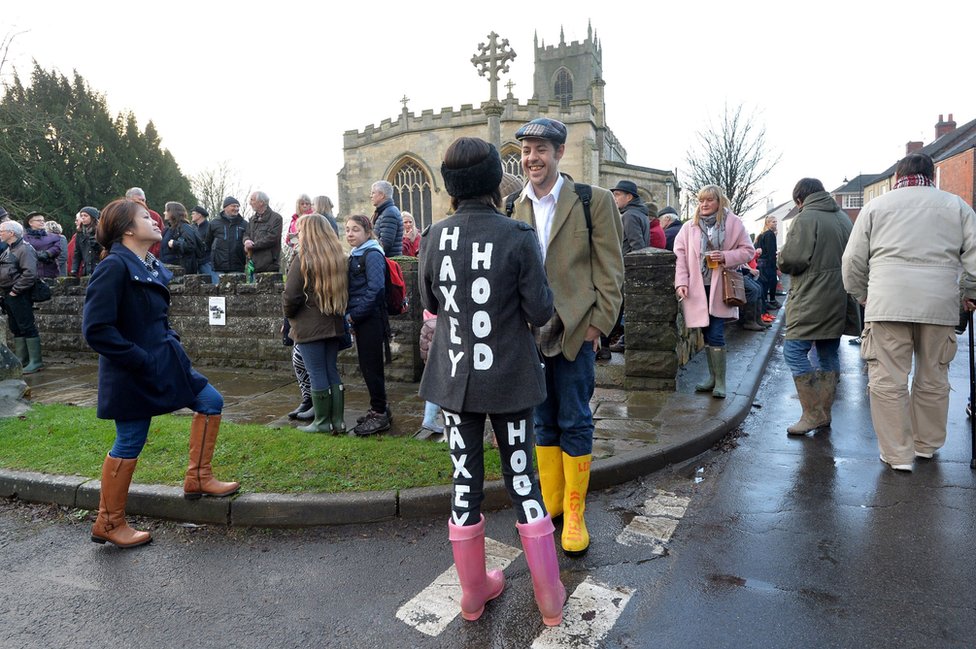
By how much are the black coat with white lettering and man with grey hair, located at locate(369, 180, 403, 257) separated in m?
4.38

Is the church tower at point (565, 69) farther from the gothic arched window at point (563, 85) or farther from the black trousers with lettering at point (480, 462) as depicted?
the black trousers with lettering at point (480, 462)

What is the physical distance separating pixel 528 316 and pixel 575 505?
1.33 meters

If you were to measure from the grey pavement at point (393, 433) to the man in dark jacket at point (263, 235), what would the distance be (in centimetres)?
169

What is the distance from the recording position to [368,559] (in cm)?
346

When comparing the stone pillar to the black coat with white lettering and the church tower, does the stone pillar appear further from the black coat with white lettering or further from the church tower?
the church tower

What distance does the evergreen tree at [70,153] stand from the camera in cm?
2185

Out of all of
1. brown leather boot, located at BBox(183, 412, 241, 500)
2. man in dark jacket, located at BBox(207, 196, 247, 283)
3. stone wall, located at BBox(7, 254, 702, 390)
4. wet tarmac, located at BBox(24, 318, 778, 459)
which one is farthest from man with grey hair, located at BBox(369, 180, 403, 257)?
man in dark jacket, located at BBox(207, 196, 247, 283)

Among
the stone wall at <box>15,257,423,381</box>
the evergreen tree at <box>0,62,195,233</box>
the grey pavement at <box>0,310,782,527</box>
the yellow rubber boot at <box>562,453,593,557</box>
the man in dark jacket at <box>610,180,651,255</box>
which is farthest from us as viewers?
the evergreen tree at <box>0,62,195,233</box>

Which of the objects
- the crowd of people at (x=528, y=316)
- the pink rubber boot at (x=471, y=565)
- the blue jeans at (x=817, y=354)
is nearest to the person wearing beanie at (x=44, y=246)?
the crowd of people at (x=528, y=316)

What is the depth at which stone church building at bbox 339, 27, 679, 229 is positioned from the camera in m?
36.0

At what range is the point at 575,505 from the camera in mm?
3406

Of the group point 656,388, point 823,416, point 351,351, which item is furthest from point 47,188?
point 823,416

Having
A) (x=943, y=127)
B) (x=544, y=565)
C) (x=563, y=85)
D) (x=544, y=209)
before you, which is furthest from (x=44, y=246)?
(x=943, y=127)

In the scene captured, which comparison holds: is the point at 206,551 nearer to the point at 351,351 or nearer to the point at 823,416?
the point at 351,351
